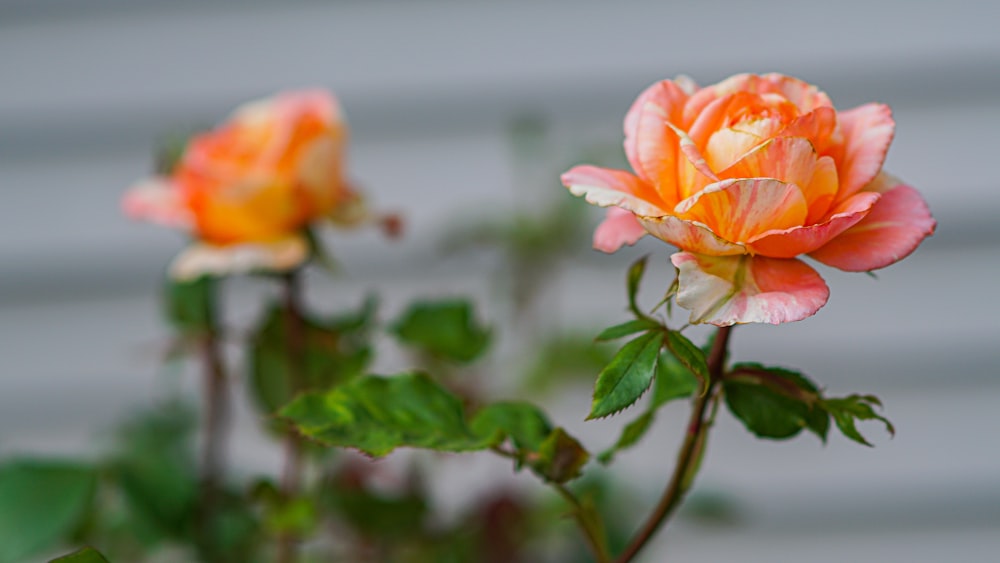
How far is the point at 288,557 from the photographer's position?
465 millimetres

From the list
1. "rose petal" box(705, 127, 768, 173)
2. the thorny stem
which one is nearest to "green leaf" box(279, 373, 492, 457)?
the thorny stem

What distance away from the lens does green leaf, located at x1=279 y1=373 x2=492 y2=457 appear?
28 cm

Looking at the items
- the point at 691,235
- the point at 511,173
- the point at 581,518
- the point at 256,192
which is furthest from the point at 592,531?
the point at 511,173

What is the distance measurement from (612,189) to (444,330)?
183 mm

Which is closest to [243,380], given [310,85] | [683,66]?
[310,85]

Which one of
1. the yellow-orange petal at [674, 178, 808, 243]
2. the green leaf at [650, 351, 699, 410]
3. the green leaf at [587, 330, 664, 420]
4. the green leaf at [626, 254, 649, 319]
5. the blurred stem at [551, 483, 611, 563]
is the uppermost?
the yellow-orange petal at [674, 178, 808, 243]

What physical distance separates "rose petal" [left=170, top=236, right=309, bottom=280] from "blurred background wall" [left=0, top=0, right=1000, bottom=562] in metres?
0.46

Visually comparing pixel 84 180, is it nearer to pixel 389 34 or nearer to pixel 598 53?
pixel 389 34

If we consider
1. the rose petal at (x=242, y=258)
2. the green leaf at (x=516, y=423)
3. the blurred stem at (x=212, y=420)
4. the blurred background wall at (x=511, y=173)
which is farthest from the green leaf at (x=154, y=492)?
the blurred background wall at (x=511, y=173)

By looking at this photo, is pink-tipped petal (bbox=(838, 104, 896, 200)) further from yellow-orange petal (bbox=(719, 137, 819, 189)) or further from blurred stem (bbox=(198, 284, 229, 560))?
blurred stem (bbox=(198, 284, 229, 560))

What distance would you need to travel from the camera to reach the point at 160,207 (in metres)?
0.43

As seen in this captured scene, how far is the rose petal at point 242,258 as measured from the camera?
40 centimetres

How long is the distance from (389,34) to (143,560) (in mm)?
605

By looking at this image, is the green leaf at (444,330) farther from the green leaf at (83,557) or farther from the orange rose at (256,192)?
the green leaf at (83,557)
